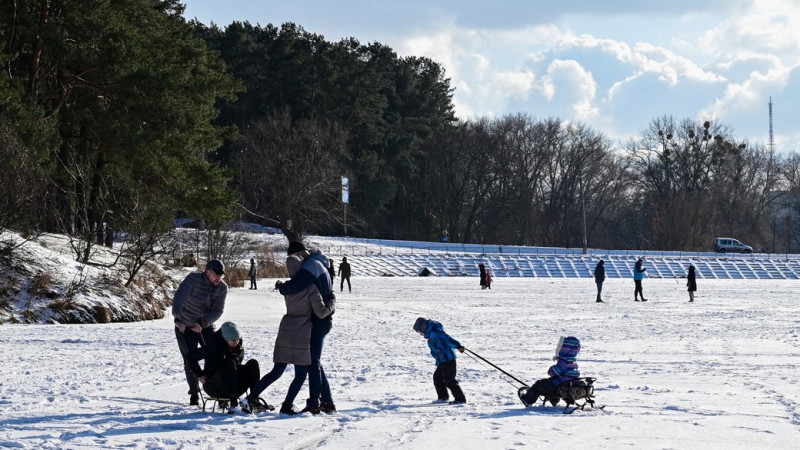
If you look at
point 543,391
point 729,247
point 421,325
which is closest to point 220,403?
point 421,325

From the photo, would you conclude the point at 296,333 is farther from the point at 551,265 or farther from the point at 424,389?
the point at 551,265

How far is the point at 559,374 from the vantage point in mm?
10406

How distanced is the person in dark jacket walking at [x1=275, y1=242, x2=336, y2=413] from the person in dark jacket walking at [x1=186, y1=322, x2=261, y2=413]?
605 mm

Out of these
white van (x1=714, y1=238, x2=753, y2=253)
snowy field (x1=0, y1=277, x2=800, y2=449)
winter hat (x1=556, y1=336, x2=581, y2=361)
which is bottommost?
snowy field (x1=0, y1=277, x2=800, y2=449)

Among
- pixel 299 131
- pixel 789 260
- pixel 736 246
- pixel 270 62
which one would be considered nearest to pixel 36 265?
pixel 299 131

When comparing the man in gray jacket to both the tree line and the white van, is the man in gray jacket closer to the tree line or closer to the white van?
the tree line

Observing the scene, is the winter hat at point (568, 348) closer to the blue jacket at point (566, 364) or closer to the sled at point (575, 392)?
the blue jacket at point (566, 364)

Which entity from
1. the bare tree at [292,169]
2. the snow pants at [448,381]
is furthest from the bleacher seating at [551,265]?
the snow pants at [448,381]

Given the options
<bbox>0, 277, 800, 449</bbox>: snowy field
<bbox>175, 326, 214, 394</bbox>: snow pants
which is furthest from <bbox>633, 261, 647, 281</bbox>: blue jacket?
<bbox>175, 326, 214, 394</bbox>: snow pants

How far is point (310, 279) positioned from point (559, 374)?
287 cm

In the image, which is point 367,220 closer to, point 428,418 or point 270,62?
point 270,62

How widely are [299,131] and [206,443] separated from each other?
217 feet

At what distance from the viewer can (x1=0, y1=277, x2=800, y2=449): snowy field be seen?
334 inches

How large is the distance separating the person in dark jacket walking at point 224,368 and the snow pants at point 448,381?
2.02 metres
